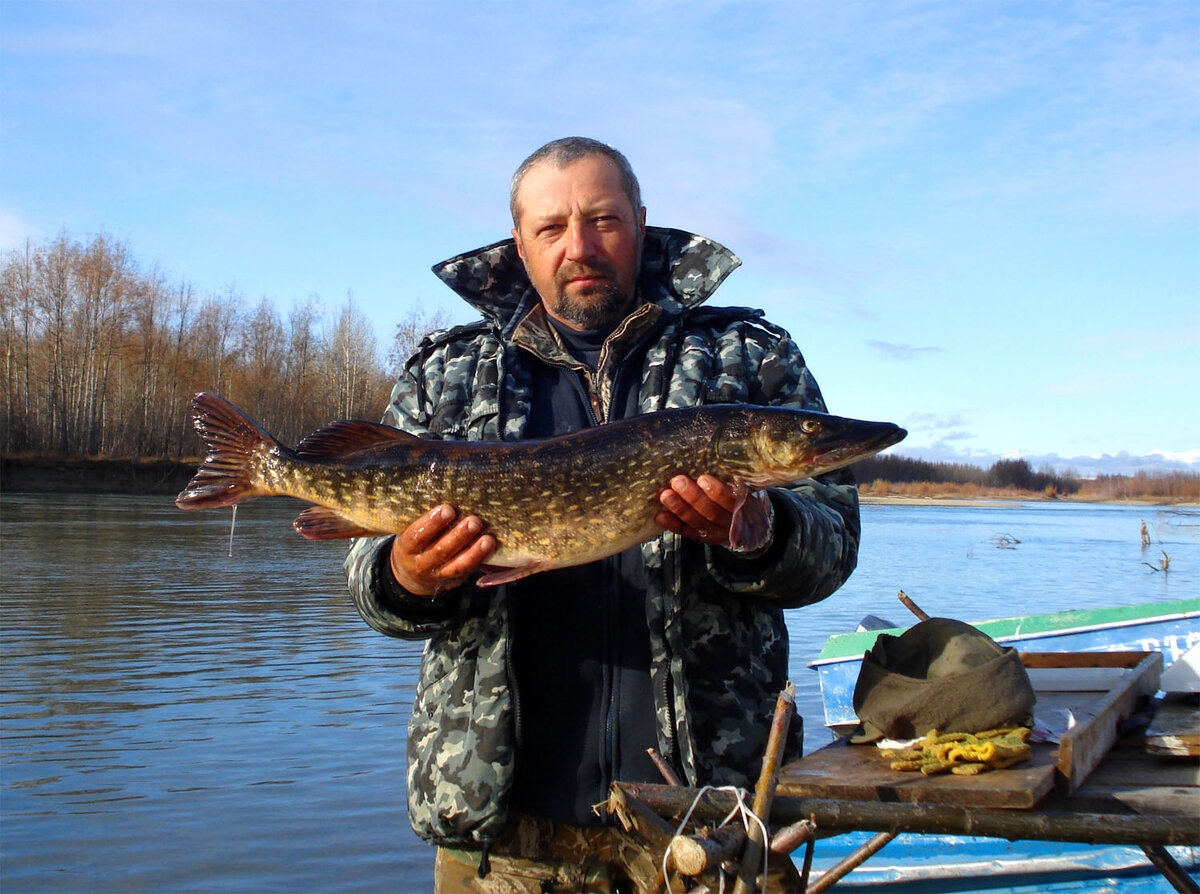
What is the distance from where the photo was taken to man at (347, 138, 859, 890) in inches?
104

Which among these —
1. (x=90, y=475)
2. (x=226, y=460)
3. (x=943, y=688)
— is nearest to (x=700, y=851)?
(x=943, y=688)

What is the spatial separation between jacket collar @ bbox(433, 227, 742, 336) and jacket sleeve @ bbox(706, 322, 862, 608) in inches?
10.3

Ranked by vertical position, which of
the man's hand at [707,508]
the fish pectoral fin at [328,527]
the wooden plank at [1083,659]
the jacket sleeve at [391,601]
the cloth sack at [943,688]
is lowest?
the wooden plank at [1083,659]

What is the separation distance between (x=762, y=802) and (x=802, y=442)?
124 centimetres

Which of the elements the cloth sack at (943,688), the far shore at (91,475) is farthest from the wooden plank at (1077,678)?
the far shore at (91,475)

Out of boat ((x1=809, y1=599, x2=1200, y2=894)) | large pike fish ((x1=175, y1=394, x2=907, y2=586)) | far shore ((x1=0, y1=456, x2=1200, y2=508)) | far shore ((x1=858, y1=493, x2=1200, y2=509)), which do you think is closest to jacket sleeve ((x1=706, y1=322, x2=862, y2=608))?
large pike fish ((x1=175, y1=394, x2=907, y2=586))

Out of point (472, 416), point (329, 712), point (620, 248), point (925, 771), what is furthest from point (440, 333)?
point (329, 712)

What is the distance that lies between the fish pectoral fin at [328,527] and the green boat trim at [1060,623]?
173 inches

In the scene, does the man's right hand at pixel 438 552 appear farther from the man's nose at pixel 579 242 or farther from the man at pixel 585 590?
the man's nose at pixel 579 242

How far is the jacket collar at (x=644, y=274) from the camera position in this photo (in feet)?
10.5

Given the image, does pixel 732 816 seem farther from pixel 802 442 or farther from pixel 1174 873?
pixel 1174 873

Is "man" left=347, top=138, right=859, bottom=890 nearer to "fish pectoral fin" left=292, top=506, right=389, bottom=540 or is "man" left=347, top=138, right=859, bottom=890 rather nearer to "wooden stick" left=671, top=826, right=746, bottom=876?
"fish pectoral fin" left=292, top=506, right=389, bottom=540

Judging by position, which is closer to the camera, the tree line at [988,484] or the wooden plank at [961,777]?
the wooden plank at [961,777]

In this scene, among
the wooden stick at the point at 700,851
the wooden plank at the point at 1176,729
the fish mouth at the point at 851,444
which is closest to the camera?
the wooden stick at the point at 700,851
